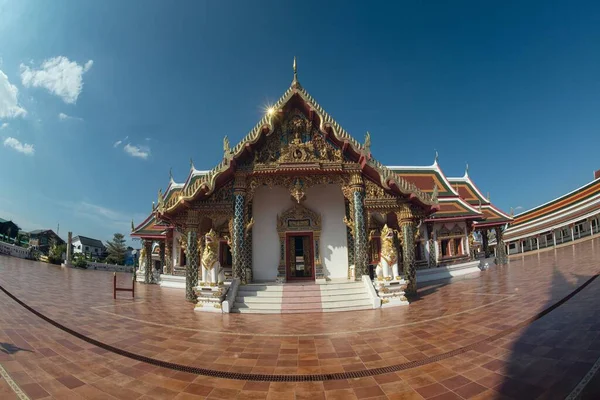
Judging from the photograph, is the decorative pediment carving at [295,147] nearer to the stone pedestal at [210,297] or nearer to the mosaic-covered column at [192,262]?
the mosaic-covered column at [192,262]

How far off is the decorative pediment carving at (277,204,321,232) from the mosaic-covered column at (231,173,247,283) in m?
1.83

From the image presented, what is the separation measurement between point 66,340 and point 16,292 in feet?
24.1

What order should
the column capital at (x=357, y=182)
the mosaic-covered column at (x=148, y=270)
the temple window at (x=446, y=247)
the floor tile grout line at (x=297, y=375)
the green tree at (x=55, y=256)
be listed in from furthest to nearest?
the green tree at (x=55, y=256) < the mosaic-covered column at (x=148, y=270) < the temple window at (x=446, y=247) < the column capital at (x=357, y=182) < the floor tile grout line at (x=297, y=375)

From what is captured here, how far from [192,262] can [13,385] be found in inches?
224

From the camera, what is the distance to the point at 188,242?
29.4 feet

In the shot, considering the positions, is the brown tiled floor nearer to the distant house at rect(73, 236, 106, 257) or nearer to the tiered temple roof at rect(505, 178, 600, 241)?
the tiered temple roof at rect(505, 178, 600, 241)

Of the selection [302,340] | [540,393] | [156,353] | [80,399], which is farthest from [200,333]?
[540,393]

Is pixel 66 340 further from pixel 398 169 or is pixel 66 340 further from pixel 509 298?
pixel 398 169

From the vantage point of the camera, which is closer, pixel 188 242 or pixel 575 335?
pixel 575 335

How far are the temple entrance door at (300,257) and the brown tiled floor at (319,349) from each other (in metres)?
3.13

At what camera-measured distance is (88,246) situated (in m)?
52.6

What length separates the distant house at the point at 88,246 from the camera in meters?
51.1

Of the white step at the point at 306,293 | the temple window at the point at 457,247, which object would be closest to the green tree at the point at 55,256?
the white step at the point at 306,293

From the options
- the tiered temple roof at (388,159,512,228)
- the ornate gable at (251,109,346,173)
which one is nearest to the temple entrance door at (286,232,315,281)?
the ornate gable at (251,109,346,173)
